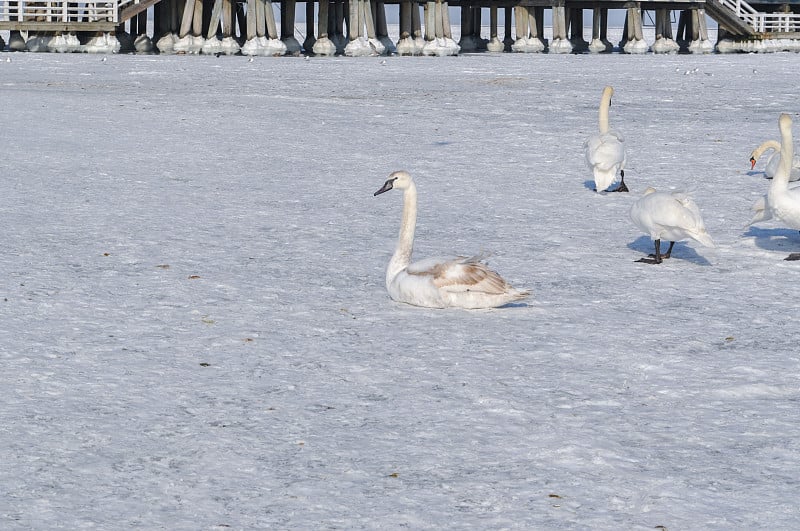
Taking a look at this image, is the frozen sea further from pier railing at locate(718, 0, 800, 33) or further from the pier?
pier railing at locate(718, 0, 800, 33)

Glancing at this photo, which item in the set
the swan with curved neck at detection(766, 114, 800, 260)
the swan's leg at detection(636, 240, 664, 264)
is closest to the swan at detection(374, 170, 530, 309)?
the swan's leg at detection(636, 240, 664, 264)

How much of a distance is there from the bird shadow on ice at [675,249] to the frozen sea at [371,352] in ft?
0.09

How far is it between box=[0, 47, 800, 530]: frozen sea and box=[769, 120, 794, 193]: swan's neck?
1.59 ft

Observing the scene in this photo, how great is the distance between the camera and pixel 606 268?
26.6 ft

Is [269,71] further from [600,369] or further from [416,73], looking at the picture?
[600,369]

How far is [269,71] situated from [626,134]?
1537 centimetres

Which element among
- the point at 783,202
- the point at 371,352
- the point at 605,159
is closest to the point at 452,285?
the point at 371,352

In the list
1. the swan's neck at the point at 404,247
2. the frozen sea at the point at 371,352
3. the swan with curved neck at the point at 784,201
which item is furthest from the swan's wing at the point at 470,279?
the swan with curved neck at the point at 784,201

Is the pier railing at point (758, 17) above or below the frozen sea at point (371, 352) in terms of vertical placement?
above

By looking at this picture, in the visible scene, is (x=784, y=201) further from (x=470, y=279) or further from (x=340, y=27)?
(x=340, y=27)

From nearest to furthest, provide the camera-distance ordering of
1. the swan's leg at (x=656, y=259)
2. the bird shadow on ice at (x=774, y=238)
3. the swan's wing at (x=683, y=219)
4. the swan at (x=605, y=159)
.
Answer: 1. the swan's wing at (x=683, y=219)
2. the swan's leg at (x=656, y=259)
3. the bird shadow on ice at (x=774, y=238)
4. the swan at (x=605, y=159)

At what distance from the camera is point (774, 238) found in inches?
361

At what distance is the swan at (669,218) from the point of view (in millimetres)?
7848

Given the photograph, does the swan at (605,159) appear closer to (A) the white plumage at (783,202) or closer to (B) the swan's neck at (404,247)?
(A) the white plumage at (783,202)
